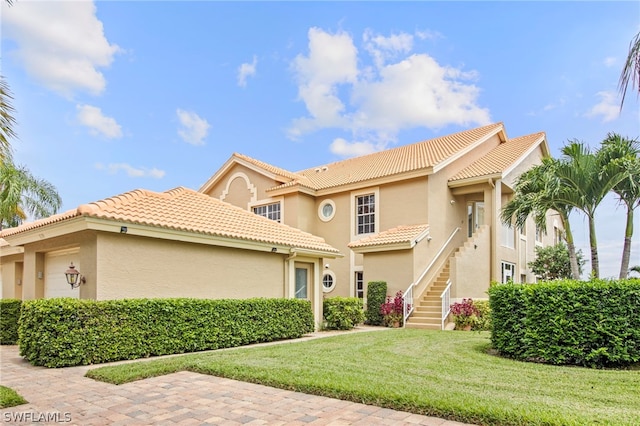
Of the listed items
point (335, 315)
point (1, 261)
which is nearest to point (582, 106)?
point (335, 315)

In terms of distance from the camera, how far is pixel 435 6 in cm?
1317

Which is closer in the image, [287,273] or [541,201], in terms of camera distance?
[541,201]

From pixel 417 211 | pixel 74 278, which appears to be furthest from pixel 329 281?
pixel 74 278

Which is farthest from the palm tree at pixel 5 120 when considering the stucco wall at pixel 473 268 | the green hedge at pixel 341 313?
the stucco wall at pixel 473 268

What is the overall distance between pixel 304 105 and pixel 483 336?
587 inches

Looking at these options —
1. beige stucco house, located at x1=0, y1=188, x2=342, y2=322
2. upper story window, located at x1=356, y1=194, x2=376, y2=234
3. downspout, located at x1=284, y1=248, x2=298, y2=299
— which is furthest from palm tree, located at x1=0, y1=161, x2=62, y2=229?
upper story window, located at x1=356, y1=194, x2=376, y2=234

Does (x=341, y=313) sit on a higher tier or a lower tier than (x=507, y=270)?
lower

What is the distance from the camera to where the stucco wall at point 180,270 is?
9766 millimetres

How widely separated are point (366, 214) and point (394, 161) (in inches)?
140

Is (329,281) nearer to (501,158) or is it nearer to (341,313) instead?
(341,313)

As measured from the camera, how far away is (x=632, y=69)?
5.49m

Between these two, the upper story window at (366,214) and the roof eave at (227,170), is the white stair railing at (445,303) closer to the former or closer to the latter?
the upper story window at (366,214)

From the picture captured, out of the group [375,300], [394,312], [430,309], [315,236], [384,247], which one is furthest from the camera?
[315,236]

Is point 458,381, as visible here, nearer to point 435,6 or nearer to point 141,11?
point 435,6
